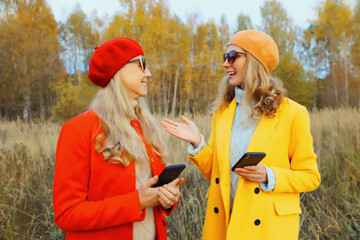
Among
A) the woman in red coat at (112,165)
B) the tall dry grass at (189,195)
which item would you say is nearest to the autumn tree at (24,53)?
the tall dry grass at (189,195)

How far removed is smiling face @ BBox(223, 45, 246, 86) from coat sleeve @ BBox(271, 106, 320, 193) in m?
0.44

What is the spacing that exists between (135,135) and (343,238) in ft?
7.95

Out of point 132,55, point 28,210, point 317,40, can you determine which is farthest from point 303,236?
point 317,40

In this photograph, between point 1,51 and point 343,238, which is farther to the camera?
point 1,51

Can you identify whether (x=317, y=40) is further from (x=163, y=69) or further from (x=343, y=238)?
(x=343, y=238)

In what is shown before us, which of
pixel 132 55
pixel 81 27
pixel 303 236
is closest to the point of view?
pixel 132 55

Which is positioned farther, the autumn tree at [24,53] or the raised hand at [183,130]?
the autumn tree at [24,53]

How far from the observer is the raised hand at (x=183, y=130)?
1784 millimetres

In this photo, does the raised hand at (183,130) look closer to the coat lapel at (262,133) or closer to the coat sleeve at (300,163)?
the coat lapel at (262,133)

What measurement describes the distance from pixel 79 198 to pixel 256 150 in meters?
1.01

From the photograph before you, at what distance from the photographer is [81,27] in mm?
28656

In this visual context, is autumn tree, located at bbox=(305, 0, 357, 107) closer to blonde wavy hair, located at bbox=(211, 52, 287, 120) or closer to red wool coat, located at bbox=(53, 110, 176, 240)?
blonde wavy hair, located at bbox=(211, 52, 287, 120)

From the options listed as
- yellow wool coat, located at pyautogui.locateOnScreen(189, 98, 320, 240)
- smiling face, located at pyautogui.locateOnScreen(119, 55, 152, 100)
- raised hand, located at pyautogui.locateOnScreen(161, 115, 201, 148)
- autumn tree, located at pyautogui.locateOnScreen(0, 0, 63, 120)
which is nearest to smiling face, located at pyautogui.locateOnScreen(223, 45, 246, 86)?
yellow wool coat, located at pyautogui.locateOnScreen(189, 98, 320, 240)

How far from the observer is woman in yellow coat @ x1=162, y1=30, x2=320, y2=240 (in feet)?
5.31
